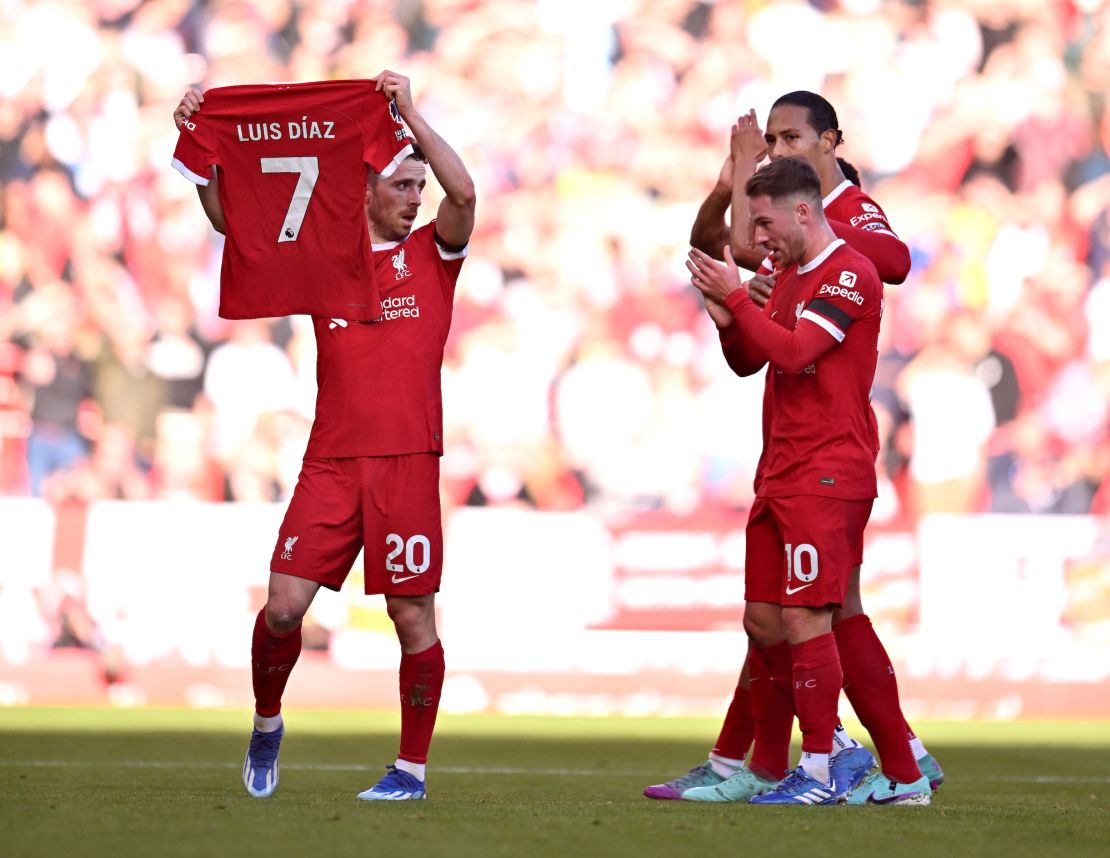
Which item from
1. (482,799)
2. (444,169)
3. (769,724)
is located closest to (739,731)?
(769,724)

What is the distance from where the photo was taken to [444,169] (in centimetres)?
505

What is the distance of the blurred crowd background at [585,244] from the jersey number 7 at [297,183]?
14.7ft

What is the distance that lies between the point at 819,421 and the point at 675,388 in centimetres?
526

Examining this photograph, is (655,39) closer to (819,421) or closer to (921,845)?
(819,421)

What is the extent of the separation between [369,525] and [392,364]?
487 millimetres

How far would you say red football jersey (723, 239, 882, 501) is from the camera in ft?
15.6

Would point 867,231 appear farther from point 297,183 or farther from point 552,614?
point 552,614

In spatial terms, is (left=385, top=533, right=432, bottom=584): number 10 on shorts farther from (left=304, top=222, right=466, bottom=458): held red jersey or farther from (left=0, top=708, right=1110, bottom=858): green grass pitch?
(left=0, top=708, right=1110, bottom=858): green grass pitch

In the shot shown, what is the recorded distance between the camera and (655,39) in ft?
33.7

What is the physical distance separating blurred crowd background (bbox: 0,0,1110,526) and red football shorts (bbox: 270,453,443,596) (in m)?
4.80

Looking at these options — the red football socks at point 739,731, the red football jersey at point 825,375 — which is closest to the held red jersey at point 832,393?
the red football jersey at point 825,375

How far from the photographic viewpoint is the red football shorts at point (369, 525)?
5051mm

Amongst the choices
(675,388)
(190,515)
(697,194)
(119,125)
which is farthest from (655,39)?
(190,515)

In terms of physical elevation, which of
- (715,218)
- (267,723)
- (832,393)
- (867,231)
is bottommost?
(267,723)
